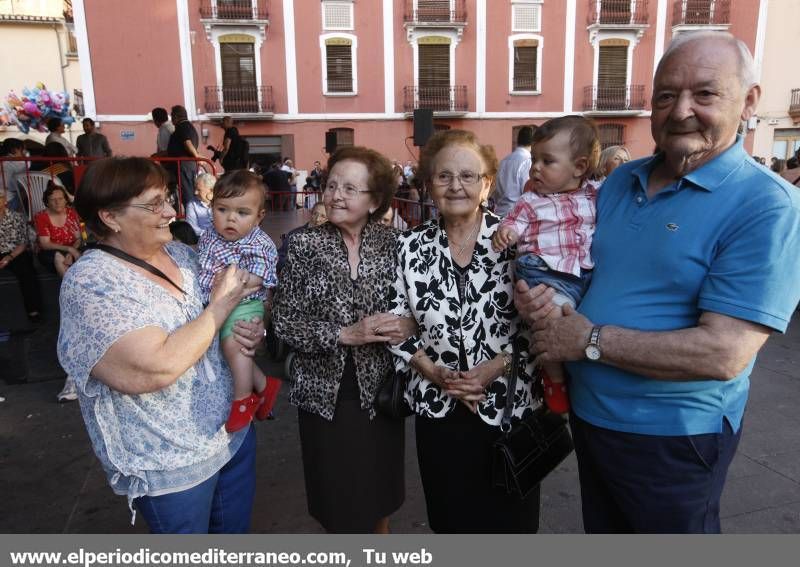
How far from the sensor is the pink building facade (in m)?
20.9

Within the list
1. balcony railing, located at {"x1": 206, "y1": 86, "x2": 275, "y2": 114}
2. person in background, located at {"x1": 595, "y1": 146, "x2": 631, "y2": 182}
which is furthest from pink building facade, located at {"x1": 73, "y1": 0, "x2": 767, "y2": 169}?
person in background, located at {"x1": 595, "y1": 146, "x2": 631, "y2": 182}

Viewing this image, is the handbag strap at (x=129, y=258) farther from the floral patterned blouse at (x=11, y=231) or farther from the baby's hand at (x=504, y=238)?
the floral patterned blouse at (x=11, y=231)

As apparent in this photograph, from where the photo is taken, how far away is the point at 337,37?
21.9 m

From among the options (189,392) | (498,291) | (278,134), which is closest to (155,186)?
(189,392)

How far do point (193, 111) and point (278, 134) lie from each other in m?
3.38

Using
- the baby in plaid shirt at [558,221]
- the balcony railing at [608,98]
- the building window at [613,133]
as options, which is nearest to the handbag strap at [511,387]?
the baby in plaid shirt at [558,221]

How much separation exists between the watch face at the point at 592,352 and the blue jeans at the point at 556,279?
0.85ft

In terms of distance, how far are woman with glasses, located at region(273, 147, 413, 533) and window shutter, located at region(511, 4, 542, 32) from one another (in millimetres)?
23460

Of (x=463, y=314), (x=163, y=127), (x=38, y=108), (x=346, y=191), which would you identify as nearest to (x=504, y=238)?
(x=463, y=314)

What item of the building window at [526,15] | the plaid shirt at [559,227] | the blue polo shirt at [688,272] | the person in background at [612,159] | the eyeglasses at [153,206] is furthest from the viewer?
the building window at [526,15]

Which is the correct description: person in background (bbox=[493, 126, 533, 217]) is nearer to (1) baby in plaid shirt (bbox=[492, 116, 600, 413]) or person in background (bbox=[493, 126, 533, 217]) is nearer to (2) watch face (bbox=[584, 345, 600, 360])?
(1) baby in plaid shirt (bbox=[492, 116, 600, 413])

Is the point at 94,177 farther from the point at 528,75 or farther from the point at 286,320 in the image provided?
the point at 528,75

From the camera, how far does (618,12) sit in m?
23.0

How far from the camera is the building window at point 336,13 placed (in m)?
21.8
